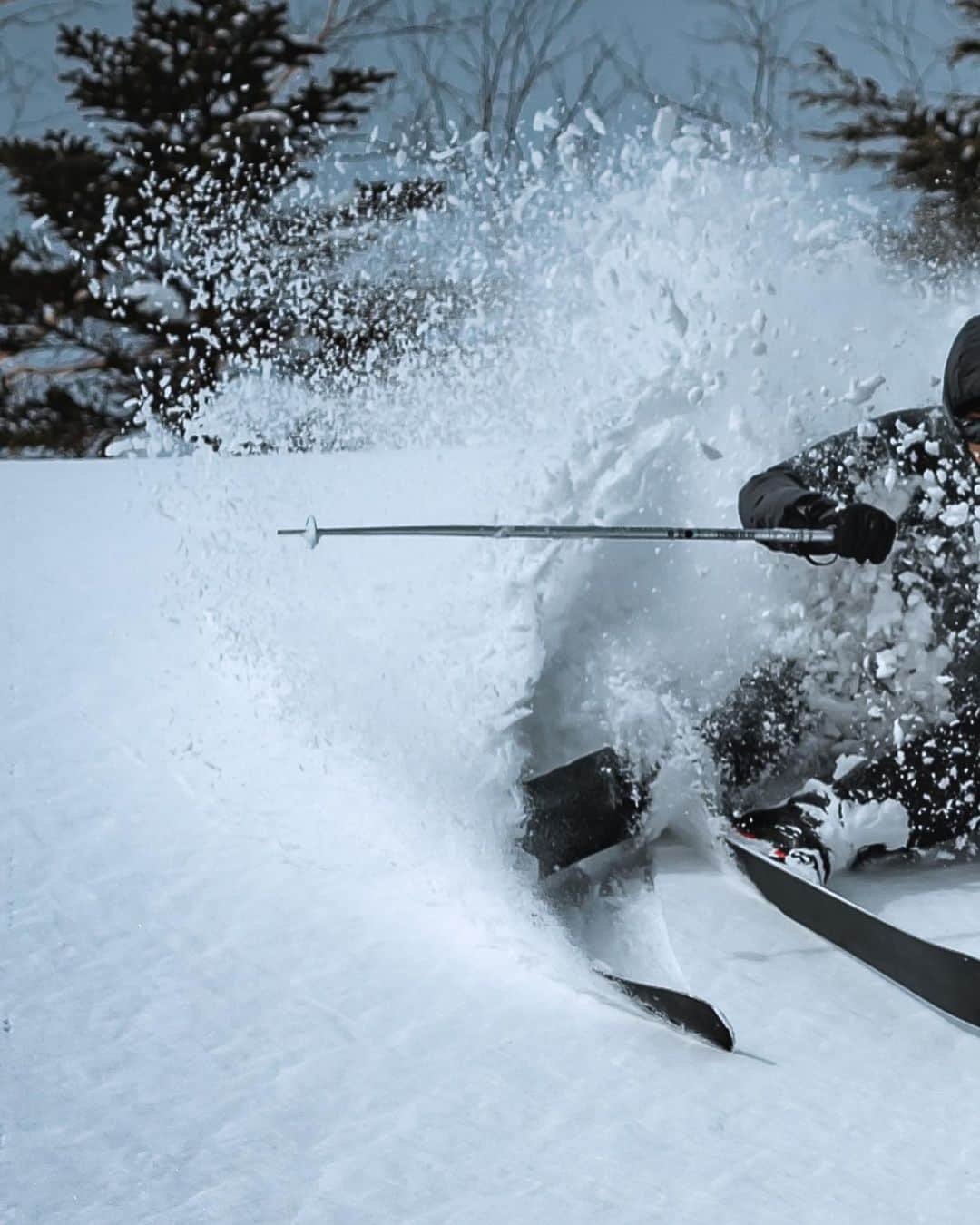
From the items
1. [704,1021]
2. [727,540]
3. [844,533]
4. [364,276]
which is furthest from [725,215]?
[364,276]

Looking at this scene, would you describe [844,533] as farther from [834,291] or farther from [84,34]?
[84,34]

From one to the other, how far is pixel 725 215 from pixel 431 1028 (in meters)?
1.98

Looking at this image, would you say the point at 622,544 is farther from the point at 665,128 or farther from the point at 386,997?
the point at 665,128

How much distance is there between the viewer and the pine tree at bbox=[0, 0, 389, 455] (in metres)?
9.73

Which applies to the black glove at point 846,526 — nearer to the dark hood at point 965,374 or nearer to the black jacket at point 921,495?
the black jacket at point 921,495

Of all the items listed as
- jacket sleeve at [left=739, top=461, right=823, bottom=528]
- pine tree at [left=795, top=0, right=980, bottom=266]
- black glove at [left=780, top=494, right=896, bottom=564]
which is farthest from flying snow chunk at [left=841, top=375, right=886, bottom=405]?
pine tree at [left=795, top=0, right=980, bottom=266]

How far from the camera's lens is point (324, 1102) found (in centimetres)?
128

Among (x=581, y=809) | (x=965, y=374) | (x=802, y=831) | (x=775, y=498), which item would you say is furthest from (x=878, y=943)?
(x=965, y=374)

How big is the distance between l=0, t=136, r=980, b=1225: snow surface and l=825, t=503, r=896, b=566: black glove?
0.65ft

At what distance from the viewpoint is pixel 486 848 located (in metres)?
1.79

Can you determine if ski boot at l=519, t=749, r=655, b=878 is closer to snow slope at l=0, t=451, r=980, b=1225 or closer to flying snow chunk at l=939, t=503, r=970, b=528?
snow slope at l=0, t=451, r=980, b=1225

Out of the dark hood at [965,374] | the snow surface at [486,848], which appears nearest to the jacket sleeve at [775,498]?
the snow surface at [486,848]

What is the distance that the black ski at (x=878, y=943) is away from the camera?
1.49m

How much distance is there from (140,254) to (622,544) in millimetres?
8536
